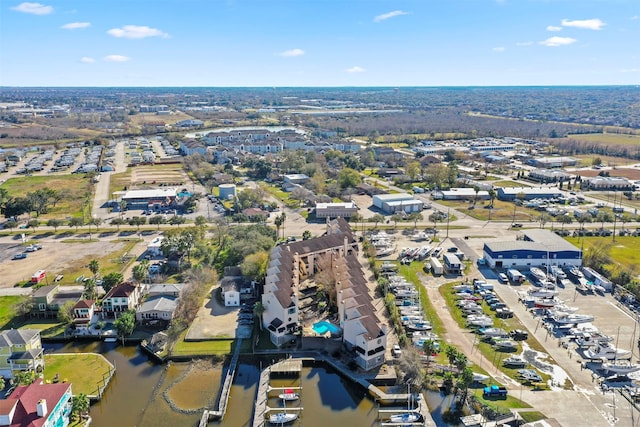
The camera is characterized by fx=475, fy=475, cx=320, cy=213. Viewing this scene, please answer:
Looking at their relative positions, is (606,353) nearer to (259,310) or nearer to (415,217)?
(259,310)

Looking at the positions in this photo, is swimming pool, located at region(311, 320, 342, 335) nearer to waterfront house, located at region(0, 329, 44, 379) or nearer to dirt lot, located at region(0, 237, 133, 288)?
waterfront house, located at region(0, 329, 44, 379)

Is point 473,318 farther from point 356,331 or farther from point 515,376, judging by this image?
point 356,331

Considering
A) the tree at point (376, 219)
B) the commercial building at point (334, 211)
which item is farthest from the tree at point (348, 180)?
the tree at point (376, 219)

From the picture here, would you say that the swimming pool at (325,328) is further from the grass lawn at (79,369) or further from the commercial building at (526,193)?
the commercial building at (526,193)

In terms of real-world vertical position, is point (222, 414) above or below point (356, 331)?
below

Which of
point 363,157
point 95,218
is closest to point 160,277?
point 95,218
